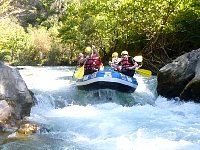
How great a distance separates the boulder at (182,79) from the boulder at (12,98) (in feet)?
14.1

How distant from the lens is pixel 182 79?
1022cm

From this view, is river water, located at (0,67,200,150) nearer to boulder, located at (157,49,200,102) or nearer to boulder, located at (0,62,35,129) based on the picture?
boulder, located at (157,49,200,102)

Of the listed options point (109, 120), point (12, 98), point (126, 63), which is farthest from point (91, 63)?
point (12, 98)

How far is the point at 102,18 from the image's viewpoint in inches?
763

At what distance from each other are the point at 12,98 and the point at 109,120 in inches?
86.0

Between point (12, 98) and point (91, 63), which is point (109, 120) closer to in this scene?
point (12, 98)

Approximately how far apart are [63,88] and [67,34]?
1190 cm

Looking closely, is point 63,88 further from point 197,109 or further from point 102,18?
point 102,18

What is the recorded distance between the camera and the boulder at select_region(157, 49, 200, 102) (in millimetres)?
9812

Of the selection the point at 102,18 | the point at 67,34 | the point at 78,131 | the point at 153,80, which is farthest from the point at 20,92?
the point at 67,34

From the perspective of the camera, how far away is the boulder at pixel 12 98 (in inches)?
294

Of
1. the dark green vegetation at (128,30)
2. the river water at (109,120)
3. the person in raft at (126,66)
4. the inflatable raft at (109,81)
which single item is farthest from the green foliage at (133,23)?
the inflatable raft at (109,81)

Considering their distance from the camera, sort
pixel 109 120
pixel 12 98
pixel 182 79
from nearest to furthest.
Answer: pixel 12 98 → pixel 109 120 → pixel 182 79

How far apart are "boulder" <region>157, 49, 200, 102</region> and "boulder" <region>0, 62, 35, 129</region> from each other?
14.1ft
